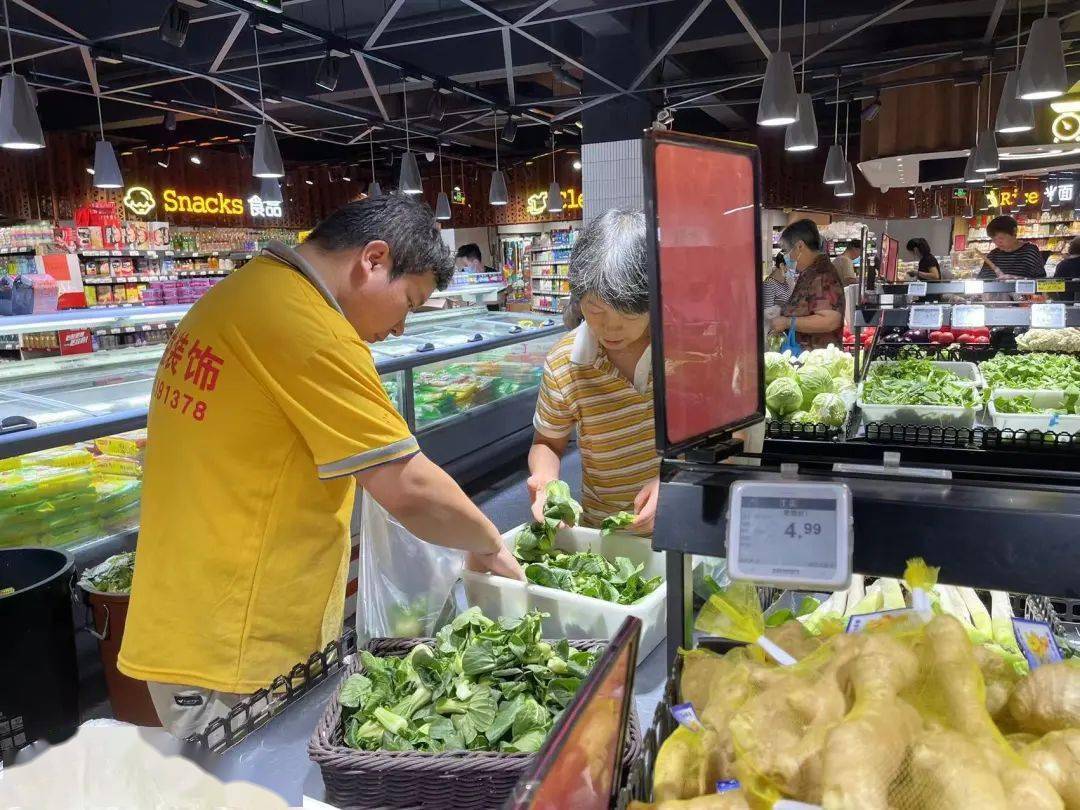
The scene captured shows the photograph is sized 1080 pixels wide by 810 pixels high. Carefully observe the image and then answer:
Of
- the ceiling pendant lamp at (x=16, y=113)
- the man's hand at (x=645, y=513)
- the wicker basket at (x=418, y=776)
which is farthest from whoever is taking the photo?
the ceiling pendant lamp at (x=16, y=113)

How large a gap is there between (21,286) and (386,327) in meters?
6.73

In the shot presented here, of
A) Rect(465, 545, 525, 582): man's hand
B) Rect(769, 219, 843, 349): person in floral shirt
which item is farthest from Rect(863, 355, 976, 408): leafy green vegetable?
Rect(769, 219, 843, 349): person in floral shirt

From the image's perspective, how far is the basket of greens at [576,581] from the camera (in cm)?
167

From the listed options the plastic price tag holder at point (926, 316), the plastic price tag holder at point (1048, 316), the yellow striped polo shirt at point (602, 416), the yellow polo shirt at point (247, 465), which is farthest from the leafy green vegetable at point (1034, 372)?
the yellow polo shirt at point (247, 465)

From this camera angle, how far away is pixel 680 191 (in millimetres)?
1010

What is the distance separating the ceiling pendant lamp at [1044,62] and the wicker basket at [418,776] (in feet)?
19.6

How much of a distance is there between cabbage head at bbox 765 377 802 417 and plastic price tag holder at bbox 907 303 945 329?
1.24 m

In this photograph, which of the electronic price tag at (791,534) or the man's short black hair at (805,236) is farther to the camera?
the man's short black hair at (805,236)

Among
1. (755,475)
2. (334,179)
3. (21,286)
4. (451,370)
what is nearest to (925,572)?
(755,475)

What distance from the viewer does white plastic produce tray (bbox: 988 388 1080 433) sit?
2172mm

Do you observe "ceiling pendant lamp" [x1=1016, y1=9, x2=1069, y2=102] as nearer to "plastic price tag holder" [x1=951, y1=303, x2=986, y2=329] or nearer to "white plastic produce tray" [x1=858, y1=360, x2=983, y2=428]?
"plastic price tag holder" [x1=951, y1=303, x2=986, y2=329]

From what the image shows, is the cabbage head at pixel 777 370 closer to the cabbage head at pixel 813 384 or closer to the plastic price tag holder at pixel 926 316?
the cabbage head at pixel 813 384

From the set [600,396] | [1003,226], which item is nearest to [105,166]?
[600,396]

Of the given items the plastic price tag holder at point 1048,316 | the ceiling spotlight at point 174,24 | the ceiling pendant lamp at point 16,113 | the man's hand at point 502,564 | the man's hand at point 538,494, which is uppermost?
the ceiling spotlight at point 174,24
